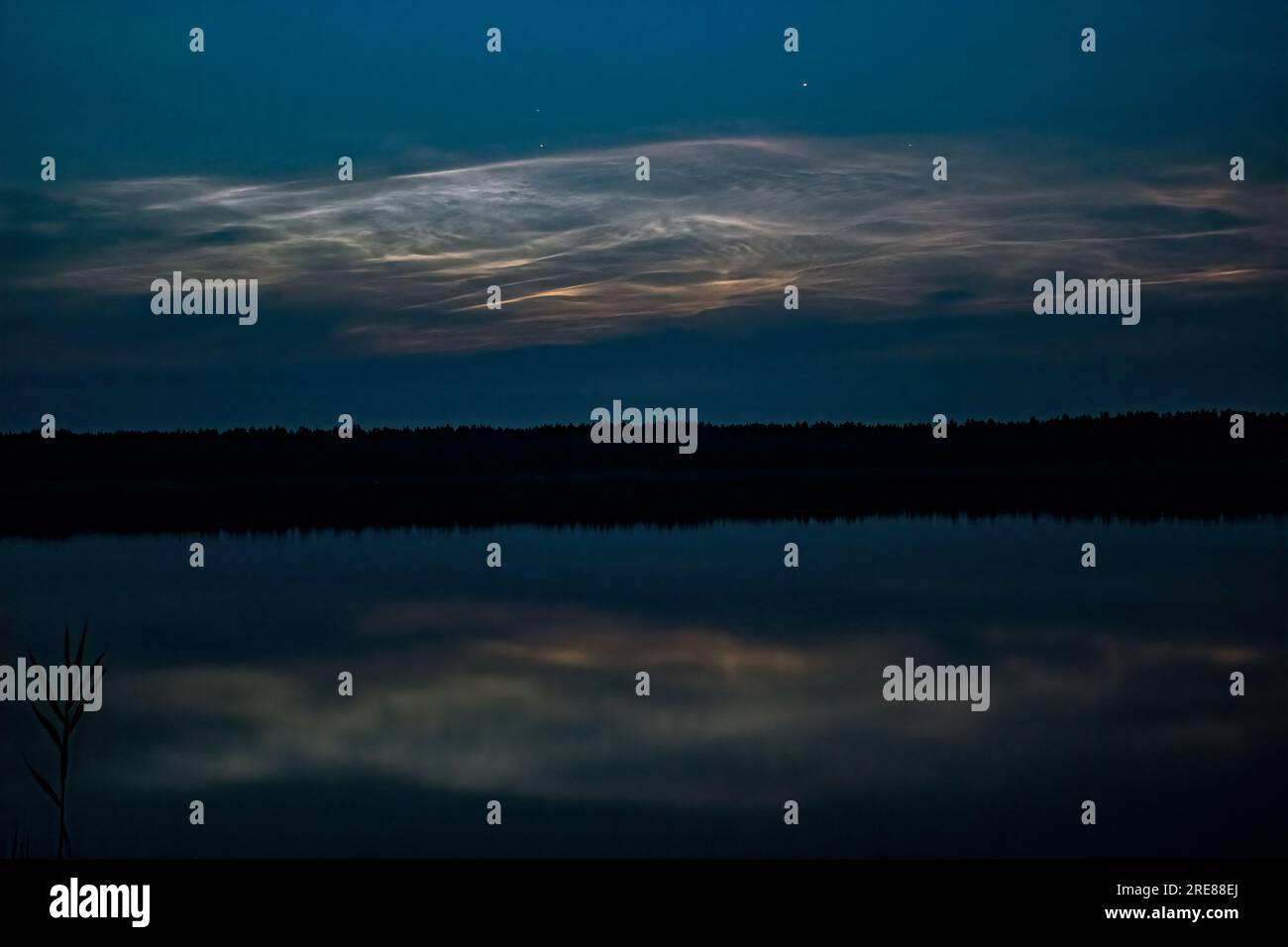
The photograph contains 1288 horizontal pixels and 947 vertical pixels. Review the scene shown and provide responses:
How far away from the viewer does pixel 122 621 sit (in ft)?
51.8

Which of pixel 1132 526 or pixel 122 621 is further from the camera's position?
pixel 1132 526

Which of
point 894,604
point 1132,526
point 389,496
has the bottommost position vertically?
point 894,604

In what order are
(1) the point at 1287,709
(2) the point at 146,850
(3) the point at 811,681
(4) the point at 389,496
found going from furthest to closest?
1. (4) the point at 389,496
2. (3) the point at 811,681
3. (1) the point at 1287,709
4. (2) the point at 146,850

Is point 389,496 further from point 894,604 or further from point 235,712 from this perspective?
point 235,712

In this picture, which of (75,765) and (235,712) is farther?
(235,712)

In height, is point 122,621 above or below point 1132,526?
below
